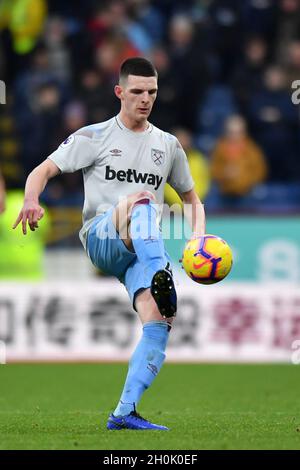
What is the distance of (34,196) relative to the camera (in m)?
6.34

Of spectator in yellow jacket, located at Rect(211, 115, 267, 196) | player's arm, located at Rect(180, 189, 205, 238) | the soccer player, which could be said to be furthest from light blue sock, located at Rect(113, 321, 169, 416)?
spectator in yellow jacket, located at Rect(211, 115, 267, 196)

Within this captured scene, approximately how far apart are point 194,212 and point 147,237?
0.81 meters

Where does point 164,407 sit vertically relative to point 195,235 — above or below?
below

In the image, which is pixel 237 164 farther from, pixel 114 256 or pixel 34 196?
pixel 34 196

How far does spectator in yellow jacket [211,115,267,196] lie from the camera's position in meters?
15.2

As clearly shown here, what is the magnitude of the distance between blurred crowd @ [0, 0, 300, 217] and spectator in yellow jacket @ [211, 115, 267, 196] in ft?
0.05

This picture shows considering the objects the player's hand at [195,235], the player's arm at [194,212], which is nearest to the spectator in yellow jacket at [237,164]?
the player's arm at [194,212]

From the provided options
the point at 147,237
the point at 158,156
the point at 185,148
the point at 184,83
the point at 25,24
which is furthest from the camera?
the point at 25,24

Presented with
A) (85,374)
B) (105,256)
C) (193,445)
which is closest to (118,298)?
(85,374)

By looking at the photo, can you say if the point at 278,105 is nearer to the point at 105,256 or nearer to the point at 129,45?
the point at 129,45

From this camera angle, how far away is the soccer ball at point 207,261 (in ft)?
21.1

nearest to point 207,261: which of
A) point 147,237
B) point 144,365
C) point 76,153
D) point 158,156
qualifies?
point 147,237

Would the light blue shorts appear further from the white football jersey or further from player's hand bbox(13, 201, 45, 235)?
player's hand bbox(13, 201, 45, 235)

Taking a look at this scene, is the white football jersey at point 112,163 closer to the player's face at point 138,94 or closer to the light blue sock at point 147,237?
the player's face at point 138,94
